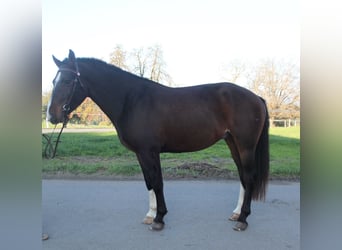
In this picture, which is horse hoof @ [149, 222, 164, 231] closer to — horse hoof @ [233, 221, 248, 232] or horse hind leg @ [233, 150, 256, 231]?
horse hoof @ [233, 221, 248, 232]

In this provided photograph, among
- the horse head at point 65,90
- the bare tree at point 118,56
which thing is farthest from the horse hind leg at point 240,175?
the bare tree at point 118,56

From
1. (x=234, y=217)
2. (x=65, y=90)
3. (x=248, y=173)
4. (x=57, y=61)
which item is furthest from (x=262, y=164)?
(x=57, y=61)

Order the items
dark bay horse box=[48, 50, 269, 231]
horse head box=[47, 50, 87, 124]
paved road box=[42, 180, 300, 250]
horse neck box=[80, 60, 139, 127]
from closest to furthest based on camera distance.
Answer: paved road box=[42, 180, 300, 250] → horse head box=[47, 50, 87, 124] → dark bay horse box=[48, 50, 269, 231] → horse neck box=[80, 60, 139, 127]

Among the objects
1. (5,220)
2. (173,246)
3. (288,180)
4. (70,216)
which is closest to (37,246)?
(5,220)

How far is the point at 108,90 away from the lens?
133 inches

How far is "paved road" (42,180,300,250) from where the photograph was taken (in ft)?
9.31

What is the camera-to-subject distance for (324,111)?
89cm

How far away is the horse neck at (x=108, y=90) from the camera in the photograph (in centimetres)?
336

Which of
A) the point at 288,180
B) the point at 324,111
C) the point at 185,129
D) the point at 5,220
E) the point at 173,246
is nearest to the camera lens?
the point at 324,111

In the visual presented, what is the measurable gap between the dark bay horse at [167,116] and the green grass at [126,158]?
2.27 metres

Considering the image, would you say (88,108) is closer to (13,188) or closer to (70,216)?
(70,216)

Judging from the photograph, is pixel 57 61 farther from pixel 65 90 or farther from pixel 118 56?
pixel 118 56

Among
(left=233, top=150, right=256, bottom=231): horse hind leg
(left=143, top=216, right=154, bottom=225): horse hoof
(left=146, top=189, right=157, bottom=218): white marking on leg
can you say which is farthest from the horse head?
(left=233, top=150, right=256, bottom=231): horse hind leg

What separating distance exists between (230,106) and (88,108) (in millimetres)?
4418
